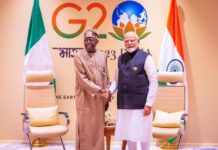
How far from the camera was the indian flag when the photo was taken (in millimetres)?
5770

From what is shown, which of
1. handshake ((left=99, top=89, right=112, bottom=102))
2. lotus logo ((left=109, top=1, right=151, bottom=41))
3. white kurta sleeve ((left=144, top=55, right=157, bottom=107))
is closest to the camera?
white kurta sleeve ((left=144, top=55, right=157, bottom=107))

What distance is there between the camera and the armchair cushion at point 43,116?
5191 mm

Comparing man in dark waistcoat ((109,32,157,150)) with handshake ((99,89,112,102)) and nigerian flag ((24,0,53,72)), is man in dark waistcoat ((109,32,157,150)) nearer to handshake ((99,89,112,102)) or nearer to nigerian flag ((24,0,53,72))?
handshake ((99,89,112,102))

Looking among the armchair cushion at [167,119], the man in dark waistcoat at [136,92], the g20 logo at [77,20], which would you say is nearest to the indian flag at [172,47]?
the armchair cushion at [167,119]

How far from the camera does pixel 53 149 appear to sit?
562 centimetres

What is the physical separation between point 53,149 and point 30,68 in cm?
130

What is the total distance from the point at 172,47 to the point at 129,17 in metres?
0.83

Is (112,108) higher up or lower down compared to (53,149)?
higher up

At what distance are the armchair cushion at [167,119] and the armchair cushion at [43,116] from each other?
1.42 m

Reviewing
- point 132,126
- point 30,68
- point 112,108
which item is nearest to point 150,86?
point 132,126

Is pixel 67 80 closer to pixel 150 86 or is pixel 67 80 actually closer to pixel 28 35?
pixel 28 35

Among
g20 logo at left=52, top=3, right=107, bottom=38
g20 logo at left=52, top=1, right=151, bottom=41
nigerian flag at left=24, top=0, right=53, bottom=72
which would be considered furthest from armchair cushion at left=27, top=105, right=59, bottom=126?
g20 logo at left=52, top=1, right=151, bottom=41

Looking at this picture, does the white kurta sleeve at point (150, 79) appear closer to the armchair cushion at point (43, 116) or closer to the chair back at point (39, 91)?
the armchair cushion at point (43, 116)

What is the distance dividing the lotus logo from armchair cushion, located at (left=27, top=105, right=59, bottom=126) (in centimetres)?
167
